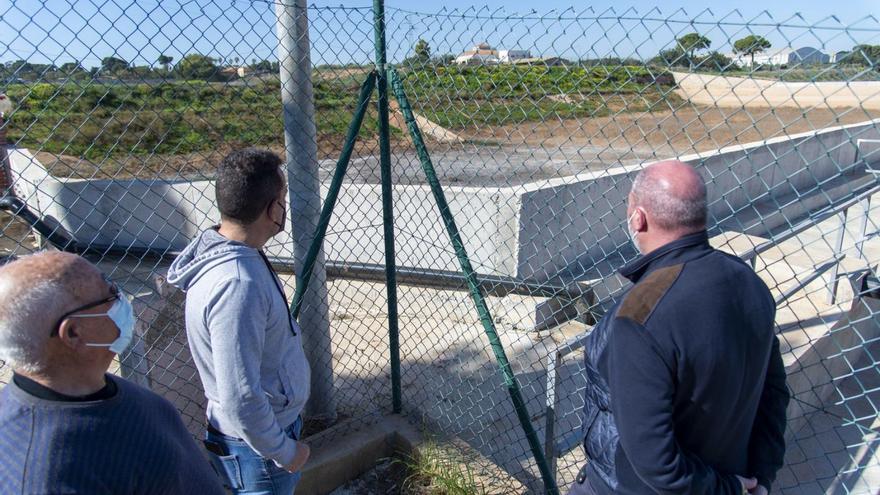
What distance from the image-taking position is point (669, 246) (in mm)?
1717

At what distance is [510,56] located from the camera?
3.11 meters

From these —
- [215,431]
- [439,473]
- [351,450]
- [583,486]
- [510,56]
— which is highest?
[510,56]

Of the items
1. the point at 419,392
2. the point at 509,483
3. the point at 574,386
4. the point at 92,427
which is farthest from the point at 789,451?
the point at 92,427

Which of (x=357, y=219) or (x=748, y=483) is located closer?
(x=748, y=483)

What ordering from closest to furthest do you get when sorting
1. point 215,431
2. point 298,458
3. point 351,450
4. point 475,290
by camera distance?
point 298,458
point 215,431
point 475,290
point 351,450

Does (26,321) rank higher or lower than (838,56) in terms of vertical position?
lower

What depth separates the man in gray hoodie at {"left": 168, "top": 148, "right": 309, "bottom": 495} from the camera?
183 cm

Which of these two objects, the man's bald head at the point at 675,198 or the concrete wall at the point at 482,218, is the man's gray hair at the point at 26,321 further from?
the concrete wall at the point at 482,218

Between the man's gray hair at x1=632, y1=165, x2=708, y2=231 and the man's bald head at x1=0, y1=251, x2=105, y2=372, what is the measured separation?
1.46m

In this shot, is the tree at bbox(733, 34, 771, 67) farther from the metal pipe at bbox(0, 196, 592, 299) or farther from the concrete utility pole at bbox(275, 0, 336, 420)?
the metal pipe at bbox(0, 196, 592, 299)

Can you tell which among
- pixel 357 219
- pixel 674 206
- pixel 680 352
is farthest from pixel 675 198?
pixel 357 219

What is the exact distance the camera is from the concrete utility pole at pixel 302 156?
10.0ft

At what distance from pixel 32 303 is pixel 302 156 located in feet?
6.30

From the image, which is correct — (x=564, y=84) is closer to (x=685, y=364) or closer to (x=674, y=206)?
(x=674, y=206)
